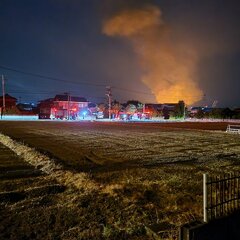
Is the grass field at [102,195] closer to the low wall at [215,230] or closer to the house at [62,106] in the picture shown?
the low wall at [215,230]

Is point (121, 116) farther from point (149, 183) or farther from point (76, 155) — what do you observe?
point (149, 183)

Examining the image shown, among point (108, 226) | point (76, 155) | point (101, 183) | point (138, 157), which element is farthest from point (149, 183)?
point (76, 155)

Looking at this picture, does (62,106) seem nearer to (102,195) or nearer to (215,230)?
(102,195)

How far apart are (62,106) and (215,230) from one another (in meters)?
106

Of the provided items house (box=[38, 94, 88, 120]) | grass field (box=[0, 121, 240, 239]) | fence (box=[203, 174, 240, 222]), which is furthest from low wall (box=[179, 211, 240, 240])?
house (box=[38, 94, 88, 120])

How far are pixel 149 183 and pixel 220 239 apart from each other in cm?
417

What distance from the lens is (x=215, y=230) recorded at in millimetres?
5676

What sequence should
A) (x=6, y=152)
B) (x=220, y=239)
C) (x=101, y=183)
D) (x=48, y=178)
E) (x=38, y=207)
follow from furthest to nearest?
(x=6, y=152) < (x=48, y=178) < (x=101, y=183) < (x=38, y=207) < (x=220, y=239)

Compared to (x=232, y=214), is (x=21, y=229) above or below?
below

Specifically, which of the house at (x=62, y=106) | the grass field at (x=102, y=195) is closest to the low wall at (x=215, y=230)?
the grass field at (x=102, y=195)

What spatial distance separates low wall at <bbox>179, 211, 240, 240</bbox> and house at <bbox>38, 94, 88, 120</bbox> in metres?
85.2

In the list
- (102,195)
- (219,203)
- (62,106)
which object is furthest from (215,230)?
(62,106)

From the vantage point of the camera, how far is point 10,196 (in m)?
8.47

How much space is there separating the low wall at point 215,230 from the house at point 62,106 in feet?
279
